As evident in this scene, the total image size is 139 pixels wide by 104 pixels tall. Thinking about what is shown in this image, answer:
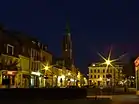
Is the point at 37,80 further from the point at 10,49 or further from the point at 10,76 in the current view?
the point at 10,76

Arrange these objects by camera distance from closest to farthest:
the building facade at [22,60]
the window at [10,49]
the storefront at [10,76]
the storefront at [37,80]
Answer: the storefront at [10,76] < the building facade at [22,60] < the window at [10,49] < the storefront at [37,80]

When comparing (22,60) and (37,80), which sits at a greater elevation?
(22,60)

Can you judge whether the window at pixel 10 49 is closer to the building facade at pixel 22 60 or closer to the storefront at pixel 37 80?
the building facade at pixel 22 60

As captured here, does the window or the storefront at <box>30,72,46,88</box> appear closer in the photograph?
the window

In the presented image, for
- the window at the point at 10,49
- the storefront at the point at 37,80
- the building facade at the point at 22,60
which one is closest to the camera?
the building facade at the point at 22,60

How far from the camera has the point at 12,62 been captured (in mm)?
82812

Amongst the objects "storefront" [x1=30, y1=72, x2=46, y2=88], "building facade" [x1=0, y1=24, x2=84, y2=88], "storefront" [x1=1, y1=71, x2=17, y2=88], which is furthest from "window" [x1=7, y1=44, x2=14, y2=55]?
"storefront" [x1=30, y1=72, x2=46, y2=88]

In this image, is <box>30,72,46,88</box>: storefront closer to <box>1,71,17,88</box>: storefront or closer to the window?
the window

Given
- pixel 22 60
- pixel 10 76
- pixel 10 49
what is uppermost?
pixel 10 49

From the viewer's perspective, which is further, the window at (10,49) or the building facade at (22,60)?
the window at (10,49)

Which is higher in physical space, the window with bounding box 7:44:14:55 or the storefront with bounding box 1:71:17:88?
the window with bounding box 7:44:14:55

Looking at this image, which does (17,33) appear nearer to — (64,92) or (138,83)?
(138,83)

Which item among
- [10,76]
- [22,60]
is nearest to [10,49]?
[10,76]

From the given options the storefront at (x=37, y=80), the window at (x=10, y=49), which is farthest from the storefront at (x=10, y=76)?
the storefront at (x=37, y=80)
